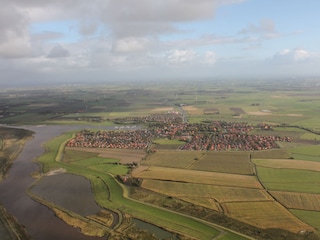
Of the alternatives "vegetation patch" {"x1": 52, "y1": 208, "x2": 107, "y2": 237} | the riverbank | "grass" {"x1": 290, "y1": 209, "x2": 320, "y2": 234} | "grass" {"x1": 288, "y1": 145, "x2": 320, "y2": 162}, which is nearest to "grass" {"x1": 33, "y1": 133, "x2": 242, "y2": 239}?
"vegetation patch" {"x1": 52, "y1": 208, "x2": 107, "y2": 237}

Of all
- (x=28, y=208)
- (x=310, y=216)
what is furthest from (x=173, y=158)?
(x=310, y=216)

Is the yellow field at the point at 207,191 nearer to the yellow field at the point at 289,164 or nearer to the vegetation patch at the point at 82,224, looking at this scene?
the vegetation patch at the point at 82,224

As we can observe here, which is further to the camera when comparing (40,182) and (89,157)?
(89,157)

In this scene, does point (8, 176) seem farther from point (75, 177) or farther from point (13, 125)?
point (13, 125)

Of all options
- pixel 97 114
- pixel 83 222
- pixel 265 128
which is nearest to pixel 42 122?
pixel 97 114

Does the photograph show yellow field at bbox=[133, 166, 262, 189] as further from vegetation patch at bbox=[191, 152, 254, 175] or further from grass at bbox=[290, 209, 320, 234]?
grass at bbox=[290, 209, 320, 234]

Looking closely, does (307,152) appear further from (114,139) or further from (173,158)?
(114,139)
